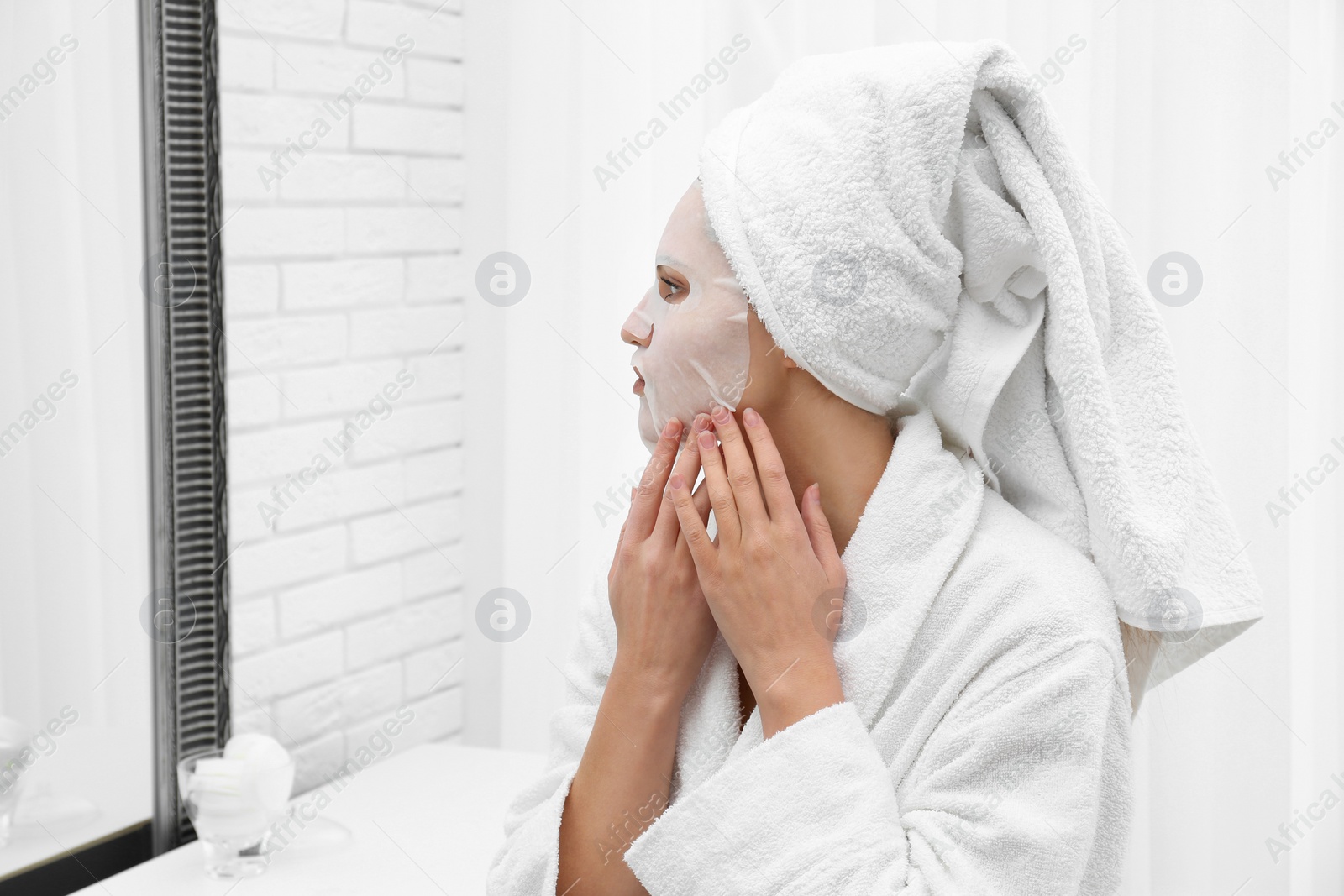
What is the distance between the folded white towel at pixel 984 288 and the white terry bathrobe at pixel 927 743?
5 cm

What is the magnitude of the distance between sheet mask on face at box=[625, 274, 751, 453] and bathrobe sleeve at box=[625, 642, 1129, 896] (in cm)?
25

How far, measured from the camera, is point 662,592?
0.89 metres

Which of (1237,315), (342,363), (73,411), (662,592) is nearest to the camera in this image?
(662,592)

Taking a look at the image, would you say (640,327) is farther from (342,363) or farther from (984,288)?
(342,363)

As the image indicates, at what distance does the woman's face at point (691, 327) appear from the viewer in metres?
0.85

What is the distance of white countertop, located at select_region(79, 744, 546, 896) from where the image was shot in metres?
1.27

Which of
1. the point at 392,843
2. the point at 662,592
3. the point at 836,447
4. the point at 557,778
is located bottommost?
Answer: the point at 392,843

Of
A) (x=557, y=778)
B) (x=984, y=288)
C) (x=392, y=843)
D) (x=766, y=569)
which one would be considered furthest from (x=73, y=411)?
(x=984, y=288)

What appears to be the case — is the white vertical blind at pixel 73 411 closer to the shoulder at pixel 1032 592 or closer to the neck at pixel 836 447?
the neck at pixel 836 447

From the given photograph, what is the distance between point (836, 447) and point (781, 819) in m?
0.28

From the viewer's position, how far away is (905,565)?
844 millimetres

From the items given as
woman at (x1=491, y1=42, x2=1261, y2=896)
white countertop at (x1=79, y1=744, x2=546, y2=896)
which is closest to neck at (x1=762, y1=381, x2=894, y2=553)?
woman at (x1=491, y1=42, x2=1261, y2=896)

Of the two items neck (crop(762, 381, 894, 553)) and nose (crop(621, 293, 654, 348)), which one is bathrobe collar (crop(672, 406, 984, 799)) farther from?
nose (crop(621, 293, 654, 348))

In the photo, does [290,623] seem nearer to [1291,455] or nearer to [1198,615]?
[1198,615]
